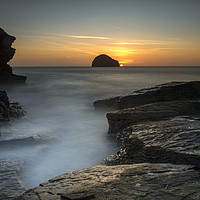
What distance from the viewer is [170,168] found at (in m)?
3.13

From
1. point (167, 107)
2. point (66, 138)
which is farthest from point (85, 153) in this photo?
point (167, 107)

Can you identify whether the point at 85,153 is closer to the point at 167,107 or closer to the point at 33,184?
the point at 33,184

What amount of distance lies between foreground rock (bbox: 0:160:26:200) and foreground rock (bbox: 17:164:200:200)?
0.94 meters

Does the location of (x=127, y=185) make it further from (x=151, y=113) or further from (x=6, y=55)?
(x=6, y=55)

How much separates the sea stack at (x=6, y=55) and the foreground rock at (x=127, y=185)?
21.3 metres

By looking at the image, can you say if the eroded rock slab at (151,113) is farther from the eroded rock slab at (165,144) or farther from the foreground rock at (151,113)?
the eroded rock slab at (165,144)

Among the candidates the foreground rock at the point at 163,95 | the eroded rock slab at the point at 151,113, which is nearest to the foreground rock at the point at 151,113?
the eroded rock slab at the point at 151,113

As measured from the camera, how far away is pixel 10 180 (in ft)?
13.5

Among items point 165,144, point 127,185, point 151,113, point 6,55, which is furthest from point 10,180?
point 6,55

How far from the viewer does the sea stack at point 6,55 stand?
21250mm

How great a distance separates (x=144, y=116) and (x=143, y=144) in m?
1.83

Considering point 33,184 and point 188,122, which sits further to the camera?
point 188,122

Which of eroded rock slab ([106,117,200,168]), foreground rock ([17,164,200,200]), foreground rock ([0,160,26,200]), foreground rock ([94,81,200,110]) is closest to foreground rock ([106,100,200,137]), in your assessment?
eroded rock slab ([106,117,200,168])

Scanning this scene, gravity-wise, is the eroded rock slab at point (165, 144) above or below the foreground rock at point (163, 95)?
below
